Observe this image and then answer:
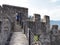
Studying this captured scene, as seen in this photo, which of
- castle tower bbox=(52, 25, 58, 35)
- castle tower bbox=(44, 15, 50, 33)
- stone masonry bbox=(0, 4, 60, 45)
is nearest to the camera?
stone masonry bbox=(0, 4, 60, 45)

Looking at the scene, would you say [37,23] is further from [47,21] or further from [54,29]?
[54,29]

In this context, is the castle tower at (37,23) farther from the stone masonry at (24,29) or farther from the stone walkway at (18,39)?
the stone walkway at (18,39)

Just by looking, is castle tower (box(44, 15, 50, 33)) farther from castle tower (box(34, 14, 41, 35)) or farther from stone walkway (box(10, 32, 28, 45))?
stone walkway (box(10, 32, 28, 45))

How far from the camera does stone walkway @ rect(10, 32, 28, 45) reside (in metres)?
15.4

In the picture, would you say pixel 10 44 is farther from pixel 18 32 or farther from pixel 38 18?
pixel 38 18

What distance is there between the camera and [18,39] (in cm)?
1574

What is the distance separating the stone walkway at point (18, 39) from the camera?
15.4m

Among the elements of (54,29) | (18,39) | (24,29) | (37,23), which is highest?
(37,23)

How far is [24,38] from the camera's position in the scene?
16.0 meters

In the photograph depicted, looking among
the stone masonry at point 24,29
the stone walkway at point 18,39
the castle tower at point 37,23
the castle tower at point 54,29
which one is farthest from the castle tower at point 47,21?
the stone walkway at point 18,39

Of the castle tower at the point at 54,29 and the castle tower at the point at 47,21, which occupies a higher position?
the castle tower at the point at 47,21

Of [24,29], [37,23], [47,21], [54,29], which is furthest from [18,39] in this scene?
[54,29]

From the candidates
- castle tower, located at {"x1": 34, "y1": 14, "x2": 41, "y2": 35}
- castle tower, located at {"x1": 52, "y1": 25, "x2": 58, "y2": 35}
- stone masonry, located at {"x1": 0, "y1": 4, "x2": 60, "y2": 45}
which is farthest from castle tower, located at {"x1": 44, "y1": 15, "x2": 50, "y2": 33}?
castle tower, located at {"x1": 34, "y1": 14, "x2": 41, "y2": 35}

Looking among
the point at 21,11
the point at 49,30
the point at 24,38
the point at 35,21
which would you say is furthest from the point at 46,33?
the point at 24,38
